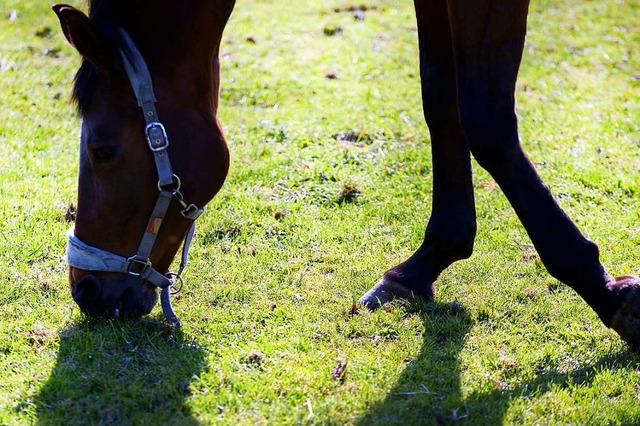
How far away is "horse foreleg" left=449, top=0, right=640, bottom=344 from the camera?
305cm

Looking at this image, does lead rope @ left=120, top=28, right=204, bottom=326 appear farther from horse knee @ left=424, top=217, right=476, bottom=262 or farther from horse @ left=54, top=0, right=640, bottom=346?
horse knee @ left=424, top=217, right=476, bottom=262

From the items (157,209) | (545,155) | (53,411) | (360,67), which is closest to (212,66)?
(157,209)

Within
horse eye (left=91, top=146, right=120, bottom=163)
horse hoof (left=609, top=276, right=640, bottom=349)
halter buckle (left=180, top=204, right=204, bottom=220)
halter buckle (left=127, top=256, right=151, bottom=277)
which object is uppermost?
horse eye (left=91, top=146, right=120, bottom=163)

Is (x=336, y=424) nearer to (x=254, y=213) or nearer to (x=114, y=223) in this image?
(x=114, y=223)

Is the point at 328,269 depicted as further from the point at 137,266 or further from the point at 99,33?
the point at 99,33

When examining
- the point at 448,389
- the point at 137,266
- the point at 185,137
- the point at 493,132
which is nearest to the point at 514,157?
the point at 493,132

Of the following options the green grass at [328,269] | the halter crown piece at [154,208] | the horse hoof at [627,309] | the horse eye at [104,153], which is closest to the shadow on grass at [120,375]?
the green grass at [328,269]

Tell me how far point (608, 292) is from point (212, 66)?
5.55 ft

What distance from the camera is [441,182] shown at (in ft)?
12.1

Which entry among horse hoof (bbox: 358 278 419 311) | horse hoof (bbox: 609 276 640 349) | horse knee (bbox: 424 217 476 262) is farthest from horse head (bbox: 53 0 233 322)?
horse hoof (bbox: 609 276 640 349)

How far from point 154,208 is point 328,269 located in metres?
1.19

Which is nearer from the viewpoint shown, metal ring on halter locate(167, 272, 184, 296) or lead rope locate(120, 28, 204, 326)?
lead rope locate(120, 28, 204, 326)

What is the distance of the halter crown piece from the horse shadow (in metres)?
1.00

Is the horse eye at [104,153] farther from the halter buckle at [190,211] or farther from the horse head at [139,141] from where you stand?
the halter buckle at [190,211]
